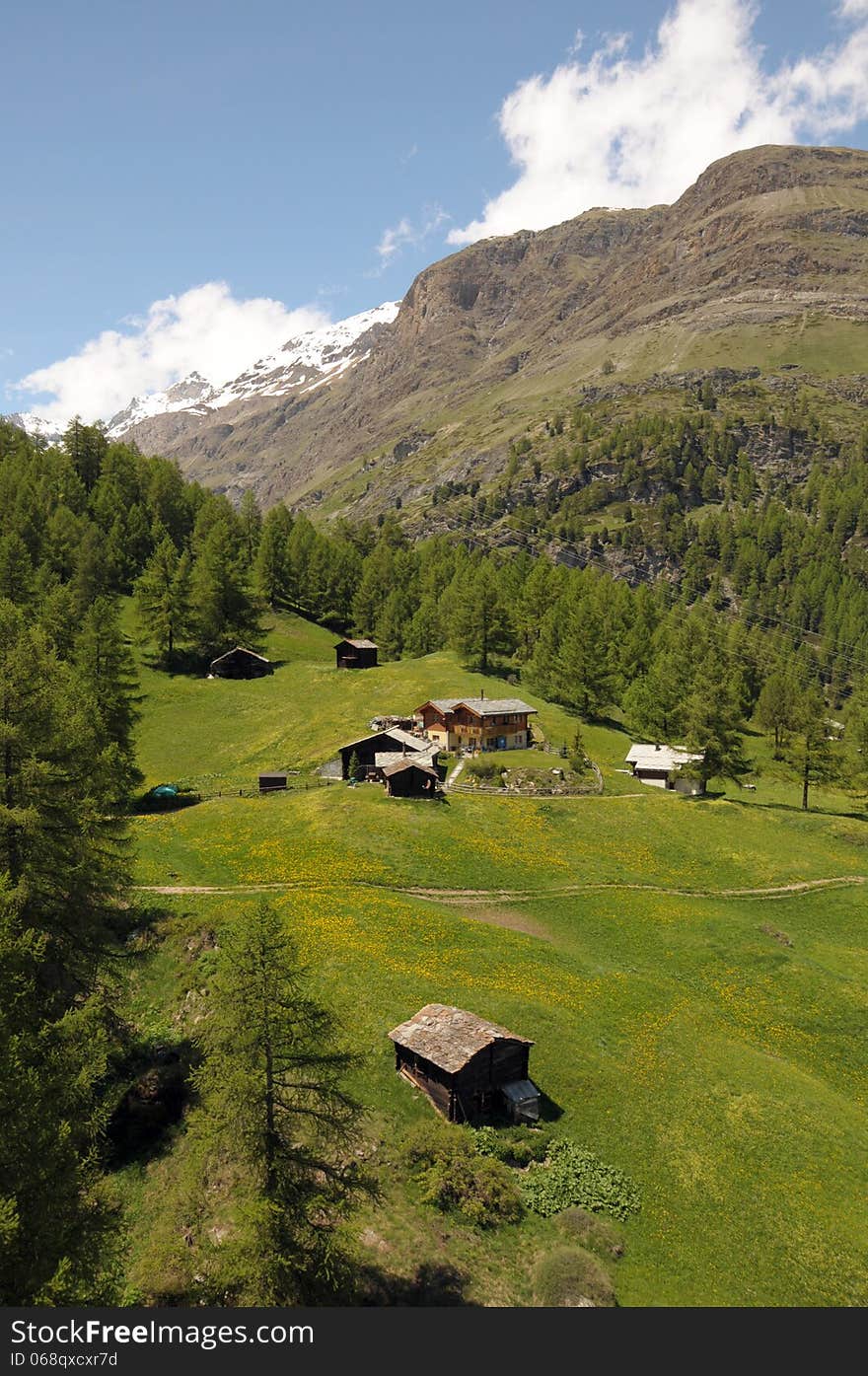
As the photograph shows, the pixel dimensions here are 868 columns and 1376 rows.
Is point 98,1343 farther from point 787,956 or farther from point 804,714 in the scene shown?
point 804,714

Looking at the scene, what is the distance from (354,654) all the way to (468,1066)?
273 ft

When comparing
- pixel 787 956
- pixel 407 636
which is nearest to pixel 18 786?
pixel 787 956

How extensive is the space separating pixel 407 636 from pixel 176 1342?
379 ft

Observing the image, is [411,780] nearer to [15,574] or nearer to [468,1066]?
[468,1066]

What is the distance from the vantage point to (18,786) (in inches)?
1238

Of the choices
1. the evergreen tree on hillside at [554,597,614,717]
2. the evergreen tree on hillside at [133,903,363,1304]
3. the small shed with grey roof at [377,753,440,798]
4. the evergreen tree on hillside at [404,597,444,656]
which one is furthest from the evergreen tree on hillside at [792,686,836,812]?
the evergreen tree on hillside at [133,903,363,1304]

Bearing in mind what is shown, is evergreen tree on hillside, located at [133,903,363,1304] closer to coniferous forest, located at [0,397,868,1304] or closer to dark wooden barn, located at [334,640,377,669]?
coniferous forest, located at [0,397,868,1304]

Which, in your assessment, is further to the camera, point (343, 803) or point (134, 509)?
point (134, 509)

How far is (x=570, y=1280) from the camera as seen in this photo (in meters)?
24.5

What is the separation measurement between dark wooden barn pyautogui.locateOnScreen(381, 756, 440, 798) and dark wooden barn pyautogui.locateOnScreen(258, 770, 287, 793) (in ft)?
35.7

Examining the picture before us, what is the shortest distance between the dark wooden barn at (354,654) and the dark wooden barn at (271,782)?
40.0 meters

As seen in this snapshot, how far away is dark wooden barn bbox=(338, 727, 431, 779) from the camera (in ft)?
248

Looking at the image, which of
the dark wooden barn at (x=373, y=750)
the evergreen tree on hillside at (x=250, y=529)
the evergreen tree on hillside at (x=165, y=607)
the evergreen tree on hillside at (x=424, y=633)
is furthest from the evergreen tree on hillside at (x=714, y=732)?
the evergreen tree on hillside at (x=250, y=529)

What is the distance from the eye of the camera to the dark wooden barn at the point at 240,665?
347ft
